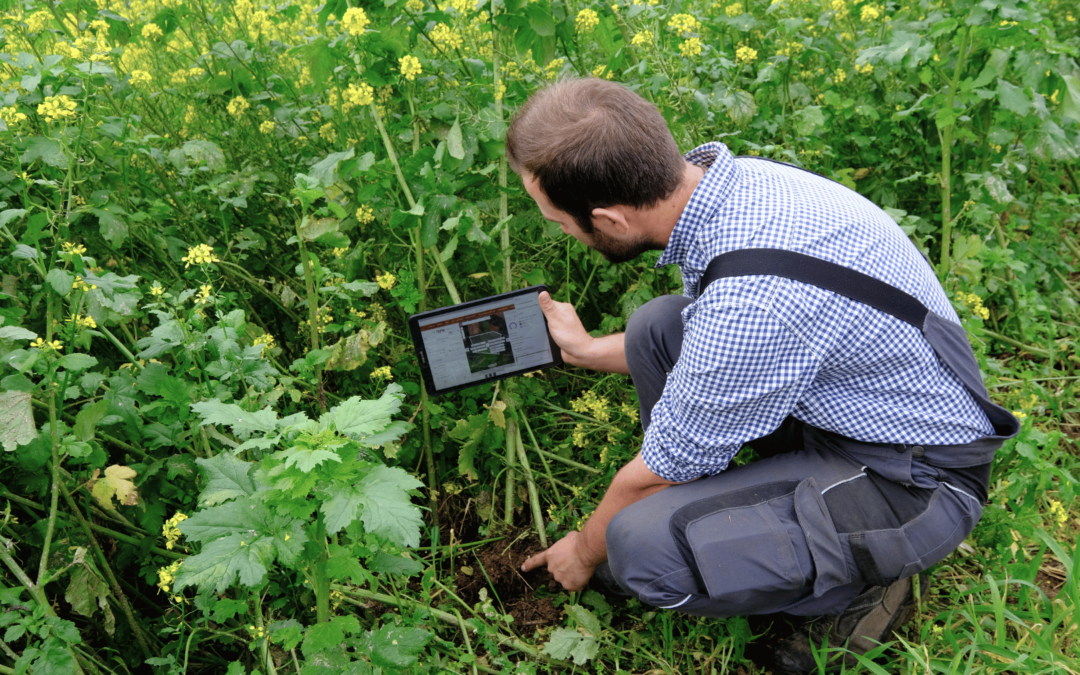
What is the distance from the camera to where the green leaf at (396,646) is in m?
1.42

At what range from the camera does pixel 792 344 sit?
1505mm

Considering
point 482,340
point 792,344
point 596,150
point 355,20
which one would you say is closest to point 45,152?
point 355,20

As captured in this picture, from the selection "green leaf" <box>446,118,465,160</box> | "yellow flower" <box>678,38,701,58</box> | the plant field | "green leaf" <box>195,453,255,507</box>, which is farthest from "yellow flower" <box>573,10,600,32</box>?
"green leaf" <box>195,453,255,507</box>

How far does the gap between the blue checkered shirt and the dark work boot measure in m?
0.44

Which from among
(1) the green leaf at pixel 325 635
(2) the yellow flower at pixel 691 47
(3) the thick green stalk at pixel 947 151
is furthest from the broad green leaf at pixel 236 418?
(3) the thick green stalk at pixel 947 151

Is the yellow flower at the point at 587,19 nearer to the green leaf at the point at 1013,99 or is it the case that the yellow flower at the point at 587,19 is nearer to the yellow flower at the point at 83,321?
the green leaf at the point at 1013,99

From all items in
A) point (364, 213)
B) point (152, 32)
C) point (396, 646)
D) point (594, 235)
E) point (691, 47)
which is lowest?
point (396, 646)

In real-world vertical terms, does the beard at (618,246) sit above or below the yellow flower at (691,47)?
below

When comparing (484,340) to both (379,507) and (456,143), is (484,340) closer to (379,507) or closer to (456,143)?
(456,143)

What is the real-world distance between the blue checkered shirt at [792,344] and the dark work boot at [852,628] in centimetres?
44

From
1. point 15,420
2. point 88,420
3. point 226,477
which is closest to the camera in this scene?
point 226,477

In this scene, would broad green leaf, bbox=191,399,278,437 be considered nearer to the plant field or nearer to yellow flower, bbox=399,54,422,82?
the plant field

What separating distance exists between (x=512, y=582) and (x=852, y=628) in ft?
2.99

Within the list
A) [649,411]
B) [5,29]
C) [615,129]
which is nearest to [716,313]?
[615,129]
